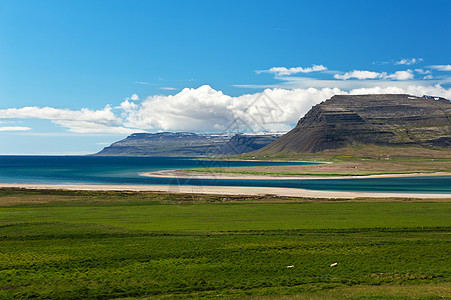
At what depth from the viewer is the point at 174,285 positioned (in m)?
26.1

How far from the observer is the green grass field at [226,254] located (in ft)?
83.0

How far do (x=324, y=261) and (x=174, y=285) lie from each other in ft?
42.5

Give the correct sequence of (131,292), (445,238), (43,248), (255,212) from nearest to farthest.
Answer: (131,292), (43,248), (445,238), (255,212)

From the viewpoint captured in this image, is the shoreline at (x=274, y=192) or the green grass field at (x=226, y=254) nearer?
the green grass field at (x=226, y=254)

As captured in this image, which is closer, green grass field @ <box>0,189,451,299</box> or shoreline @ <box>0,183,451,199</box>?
green grass field @ <box>0,189,451,299</box>

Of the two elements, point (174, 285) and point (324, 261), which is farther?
point (324, 261)

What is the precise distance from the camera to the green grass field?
2531 cm

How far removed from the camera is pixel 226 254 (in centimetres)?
3297

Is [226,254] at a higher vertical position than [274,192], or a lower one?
higher

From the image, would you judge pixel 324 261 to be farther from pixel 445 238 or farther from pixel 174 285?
pixel 445 238

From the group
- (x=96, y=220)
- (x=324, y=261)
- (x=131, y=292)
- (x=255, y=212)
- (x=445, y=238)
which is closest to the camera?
(x=131, y=292)

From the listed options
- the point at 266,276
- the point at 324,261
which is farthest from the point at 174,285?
the point at 324,261

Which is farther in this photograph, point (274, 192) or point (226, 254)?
point (274, 192)

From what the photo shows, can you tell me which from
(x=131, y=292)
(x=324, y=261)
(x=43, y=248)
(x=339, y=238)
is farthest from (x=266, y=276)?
(x=43, y=248)
